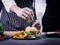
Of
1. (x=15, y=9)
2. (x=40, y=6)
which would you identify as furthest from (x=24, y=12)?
(x=40, y=6)

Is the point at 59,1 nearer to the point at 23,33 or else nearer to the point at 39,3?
the point at 39,3

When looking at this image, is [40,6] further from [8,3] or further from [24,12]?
[8,3]

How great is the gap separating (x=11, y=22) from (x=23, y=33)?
482mm

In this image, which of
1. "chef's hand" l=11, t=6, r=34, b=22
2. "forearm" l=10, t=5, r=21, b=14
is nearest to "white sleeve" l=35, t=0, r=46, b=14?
"chef's hand" l=11, t=6, r=34, b=22

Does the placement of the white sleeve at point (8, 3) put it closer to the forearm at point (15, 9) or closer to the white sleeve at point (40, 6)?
the forearm at point (15, 9)

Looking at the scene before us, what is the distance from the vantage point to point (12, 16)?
2102 mm

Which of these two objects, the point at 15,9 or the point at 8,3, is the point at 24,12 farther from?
the point at 8,3

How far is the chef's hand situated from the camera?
2.06 meters

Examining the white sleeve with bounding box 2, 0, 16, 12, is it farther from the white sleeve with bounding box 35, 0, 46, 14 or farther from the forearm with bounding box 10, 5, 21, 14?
the white sleeve with bounding box 35, 0, 46, 14

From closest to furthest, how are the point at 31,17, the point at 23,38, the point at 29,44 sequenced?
the point at 29,44 → the point at 23,38 → the point at 31,17

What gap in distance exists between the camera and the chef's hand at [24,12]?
206 cm

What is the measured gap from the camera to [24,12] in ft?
6.74

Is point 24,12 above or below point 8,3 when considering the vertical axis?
below

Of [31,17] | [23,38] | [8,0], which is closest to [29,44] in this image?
[23,38]
